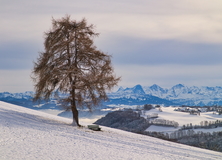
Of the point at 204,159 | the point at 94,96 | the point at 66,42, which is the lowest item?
the point at 204,159

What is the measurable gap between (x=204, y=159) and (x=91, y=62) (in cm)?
1512

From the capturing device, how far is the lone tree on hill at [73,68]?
98.5 feet

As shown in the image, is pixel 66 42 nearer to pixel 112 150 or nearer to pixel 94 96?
pixel 94 96

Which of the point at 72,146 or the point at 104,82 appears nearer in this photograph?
the point at 72,146

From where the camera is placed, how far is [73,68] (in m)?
29.9

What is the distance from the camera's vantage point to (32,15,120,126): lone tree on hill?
30016 mm

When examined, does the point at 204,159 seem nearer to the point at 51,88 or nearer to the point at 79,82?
the point at 79,82

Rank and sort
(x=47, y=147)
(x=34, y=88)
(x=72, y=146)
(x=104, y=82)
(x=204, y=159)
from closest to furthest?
(x=47, y=147) → (x=72, y=146) → (x=204, y=159) → (x=104, y=82) → (x=34, y=88)

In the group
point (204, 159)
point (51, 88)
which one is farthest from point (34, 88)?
point (204, 159)

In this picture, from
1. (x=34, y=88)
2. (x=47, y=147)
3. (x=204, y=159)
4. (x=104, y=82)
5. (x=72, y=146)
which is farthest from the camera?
(x=34, y=88)

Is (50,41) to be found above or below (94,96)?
above

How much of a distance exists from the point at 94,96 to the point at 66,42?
653 centimetres

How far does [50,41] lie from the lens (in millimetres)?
31156

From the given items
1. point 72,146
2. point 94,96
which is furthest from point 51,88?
point 72,146
